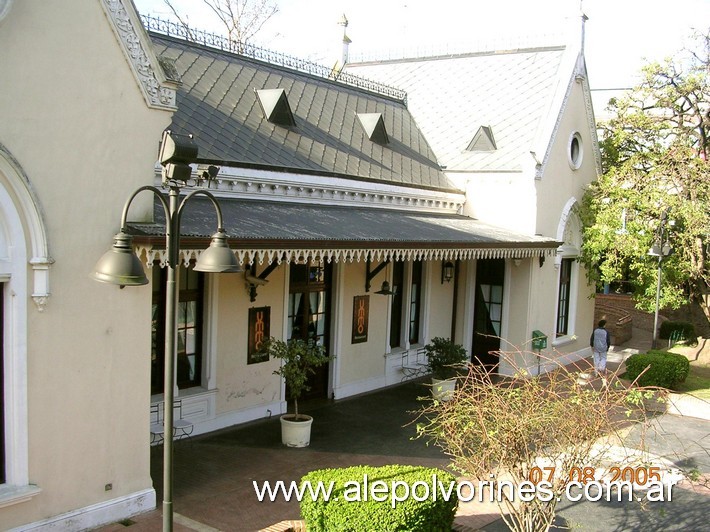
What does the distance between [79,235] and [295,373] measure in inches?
157

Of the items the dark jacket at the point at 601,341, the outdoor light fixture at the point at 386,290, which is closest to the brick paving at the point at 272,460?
the outdoor light fixture at the point at 386,290

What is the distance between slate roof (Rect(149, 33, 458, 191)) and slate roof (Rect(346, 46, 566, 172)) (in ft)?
2.77

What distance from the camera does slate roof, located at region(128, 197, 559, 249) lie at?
8.18m

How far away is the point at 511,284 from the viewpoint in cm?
1623

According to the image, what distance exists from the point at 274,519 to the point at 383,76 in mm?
14912

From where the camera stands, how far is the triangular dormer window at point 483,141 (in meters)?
16.7

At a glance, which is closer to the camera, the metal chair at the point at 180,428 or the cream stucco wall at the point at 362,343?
Result: the metal chair at the point at 180,428

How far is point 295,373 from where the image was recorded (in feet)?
32.3

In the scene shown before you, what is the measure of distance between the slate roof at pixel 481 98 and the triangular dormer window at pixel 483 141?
11 centimetres

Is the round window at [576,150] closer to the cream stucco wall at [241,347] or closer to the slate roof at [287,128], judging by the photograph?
the slate roof at [287,128]

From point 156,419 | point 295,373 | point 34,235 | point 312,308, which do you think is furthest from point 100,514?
point 312,308

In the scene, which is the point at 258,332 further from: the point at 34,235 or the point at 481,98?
the point at 481,98

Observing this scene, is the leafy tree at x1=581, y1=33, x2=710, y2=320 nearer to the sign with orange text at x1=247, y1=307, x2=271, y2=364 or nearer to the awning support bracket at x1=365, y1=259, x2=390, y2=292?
the awning support bracket at x1=365, y1=259, x2=390, y2=292

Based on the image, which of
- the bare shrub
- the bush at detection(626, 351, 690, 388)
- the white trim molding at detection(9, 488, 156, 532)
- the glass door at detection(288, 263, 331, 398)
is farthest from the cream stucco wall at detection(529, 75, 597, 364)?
the white trim molding at detection(9, 488, 156, 532)
